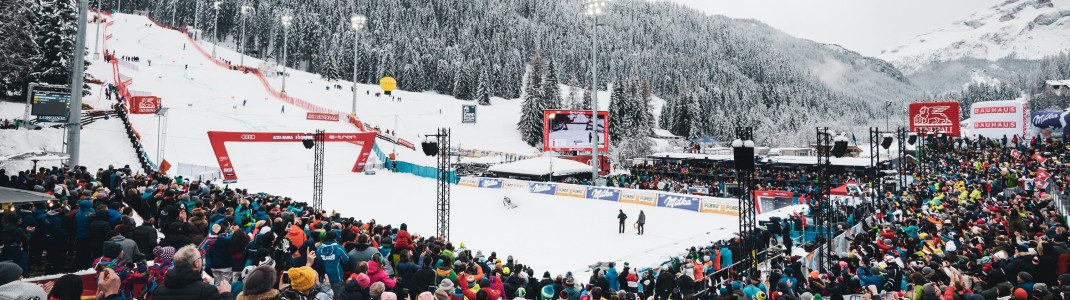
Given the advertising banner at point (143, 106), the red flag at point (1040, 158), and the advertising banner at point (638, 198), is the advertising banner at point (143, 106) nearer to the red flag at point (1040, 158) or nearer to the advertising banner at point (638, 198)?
the advertising banner at point (638, 198)

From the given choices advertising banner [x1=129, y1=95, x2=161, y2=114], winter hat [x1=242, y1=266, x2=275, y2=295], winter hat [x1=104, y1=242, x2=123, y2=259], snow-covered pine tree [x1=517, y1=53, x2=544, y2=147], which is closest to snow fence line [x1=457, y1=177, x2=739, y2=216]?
winter hat [x1=104, y1=242, x2=123, y2=259]

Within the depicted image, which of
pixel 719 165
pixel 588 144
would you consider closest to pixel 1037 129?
pixel 719 165

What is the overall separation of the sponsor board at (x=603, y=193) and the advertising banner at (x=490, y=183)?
5.96 m

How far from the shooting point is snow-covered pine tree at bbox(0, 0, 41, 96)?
2550 centimetres

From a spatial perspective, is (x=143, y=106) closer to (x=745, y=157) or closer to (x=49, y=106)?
(x=49, y=106)

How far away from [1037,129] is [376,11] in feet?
289

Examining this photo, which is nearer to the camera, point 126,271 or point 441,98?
point 126,271

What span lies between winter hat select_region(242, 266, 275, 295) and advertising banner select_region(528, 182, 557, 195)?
24.1 metres

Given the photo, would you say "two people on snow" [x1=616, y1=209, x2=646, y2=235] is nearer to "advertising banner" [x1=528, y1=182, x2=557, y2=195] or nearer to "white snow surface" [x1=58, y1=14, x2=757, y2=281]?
"white snow surface" [x1=58, y1=14, x2=757, y2=281]

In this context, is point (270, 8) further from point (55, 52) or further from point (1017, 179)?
point (1017, 179)

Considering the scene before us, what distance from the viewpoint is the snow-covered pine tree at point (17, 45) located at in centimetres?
2550

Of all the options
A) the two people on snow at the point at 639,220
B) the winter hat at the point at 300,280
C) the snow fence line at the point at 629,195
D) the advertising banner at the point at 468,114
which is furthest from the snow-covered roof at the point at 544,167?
the advertising banner at the point at 468,114

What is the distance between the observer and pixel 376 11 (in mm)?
94250

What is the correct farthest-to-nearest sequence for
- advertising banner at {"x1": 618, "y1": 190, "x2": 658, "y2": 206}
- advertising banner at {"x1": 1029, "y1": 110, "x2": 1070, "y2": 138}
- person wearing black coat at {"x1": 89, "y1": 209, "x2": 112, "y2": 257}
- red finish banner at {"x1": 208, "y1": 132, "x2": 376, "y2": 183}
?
advertising banner at {"x1": 1029, "y1": 110, "x2": 1070, "y2": 138} → red finish banner at {"x1": 208, "y1": 132, "x2": 376, "y2": 183} → advertising banner at {"x1": 618, "y1": 190, "x2": 658, "y2": 206} → person wearing black coat at {"x1": 89, "y1": 209, "x2": 112, "y2": 257}
